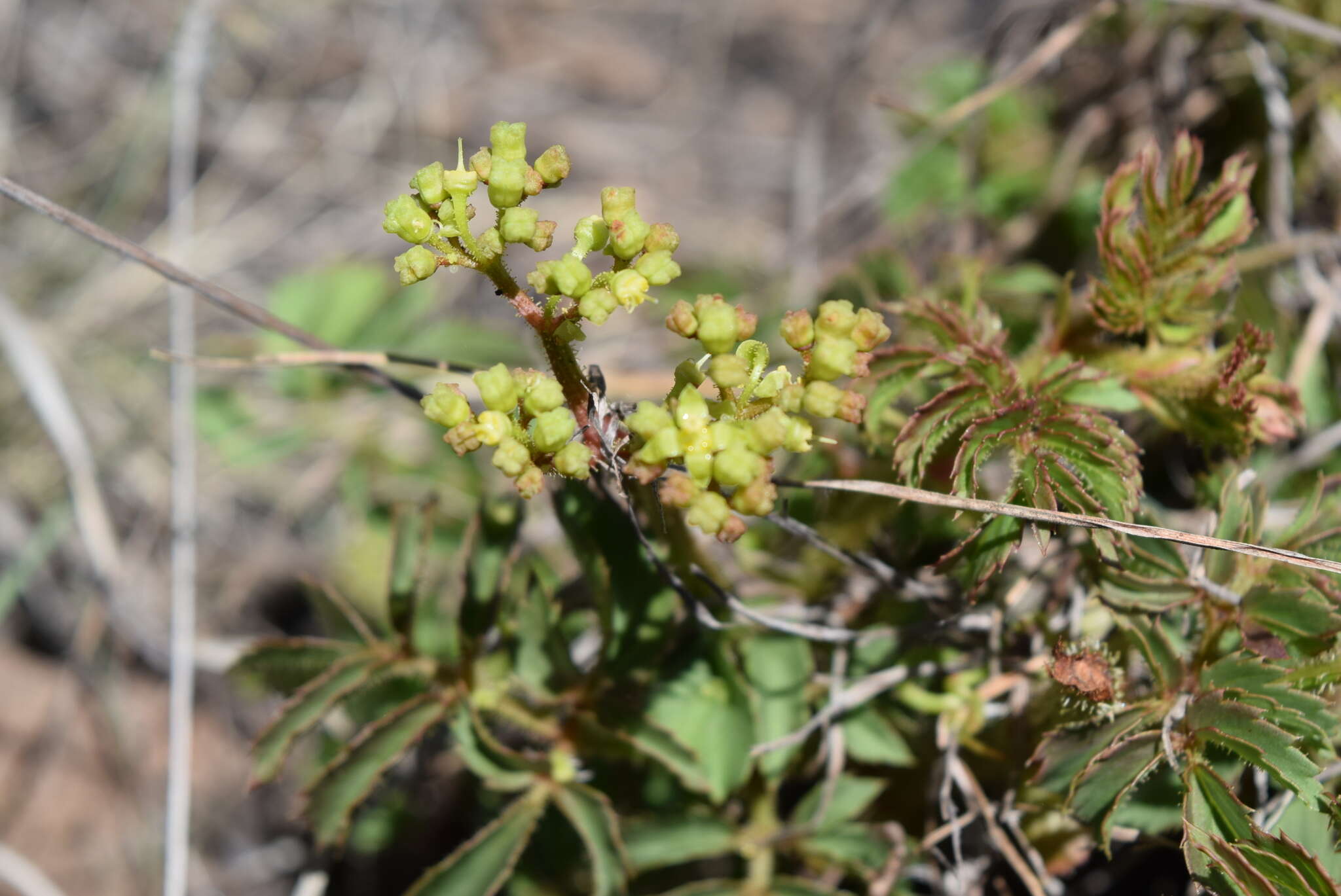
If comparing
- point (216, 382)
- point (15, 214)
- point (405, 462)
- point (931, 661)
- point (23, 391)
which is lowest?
point (931, 661)

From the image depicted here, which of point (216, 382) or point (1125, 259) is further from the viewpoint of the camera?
point (216, 382)

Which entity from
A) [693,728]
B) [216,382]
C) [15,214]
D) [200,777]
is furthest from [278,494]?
[693,728]

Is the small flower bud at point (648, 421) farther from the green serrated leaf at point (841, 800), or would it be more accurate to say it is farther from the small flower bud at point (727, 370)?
the green serrated leaf at point (841, 800)

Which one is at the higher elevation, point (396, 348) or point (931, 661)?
point (396, 348)

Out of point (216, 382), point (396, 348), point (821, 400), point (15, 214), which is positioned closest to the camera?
point (821, 400)

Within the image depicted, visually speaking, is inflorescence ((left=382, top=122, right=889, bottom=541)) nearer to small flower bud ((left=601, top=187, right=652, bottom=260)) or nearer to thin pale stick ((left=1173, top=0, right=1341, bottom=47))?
small flower bud ((left=601, top=187, right=652, bottom=260))

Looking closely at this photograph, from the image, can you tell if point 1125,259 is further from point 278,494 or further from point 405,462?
point 278,494

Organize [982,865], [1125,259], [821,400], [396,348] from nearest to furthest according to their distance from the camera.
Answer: [821,400], [1125,259], [982,865], [396,348]

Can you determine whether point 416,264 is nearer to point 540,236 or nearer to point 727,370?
point 540,236
